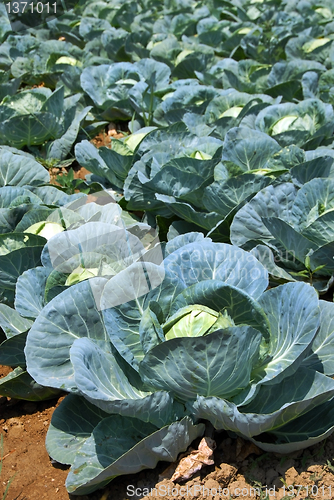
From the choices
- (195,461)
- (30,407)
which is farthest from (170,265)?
(30,407)

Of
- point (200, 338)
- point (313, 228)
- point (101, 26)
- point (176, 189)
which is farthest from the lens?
point (101, 26)

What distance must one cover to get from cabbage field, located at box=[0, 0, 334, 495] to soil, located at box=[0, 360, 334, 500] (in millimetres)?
85

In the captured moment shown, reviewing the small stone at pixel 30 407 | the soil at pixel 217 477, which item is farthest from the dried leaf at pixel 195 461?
the small stone at pixel 30 407

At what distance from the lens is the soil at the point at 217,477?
6.77ft

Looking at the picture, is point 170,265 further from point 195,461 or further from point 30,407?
point 30,407

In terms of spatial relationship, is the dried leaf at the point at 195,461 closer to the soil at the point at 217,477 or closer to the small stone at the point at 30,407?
the soil at the point at 217,477

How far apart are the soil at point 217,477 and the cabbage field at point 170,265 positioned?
85 mm

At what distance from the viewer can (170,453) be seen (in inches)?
82.7

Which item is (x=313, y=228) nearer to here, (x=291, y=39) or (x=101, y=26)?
(x=291, y=39)

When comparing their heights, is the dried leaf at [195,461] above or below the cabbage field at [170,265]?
below

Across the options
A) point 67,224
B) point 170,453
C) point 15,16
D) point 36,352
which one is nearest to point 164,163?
point 67,224

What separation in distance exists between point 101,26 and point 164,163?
4.73 metres

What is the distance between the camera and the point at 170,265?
236 centimetres

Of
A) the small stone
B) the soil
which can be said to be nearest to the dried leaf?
the soil
